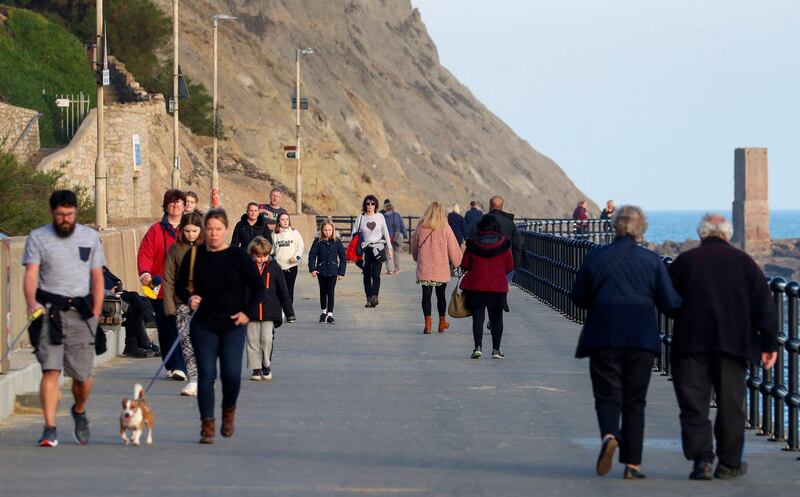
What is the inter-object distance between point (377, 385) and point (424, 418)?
2.56 meters

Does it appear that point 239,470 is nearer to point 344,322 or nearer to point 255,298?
point 255,298

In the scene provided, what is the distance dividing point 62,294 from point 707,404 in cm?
411

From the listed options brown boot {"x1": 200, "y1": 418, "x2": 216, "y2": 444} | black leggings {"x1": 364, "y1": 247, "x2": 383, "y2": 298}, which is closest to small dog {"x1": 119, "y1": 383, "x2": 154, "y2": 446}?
brown boot {"x1": 200, "y1": 418, "x2": 216, "y2": 444}

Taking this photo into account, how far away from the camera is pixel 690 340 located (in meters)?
9.69

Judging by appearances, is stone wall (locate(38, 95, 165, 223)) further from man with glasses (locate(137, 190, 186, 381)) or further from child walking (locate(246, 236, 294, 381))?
man with glasses (locate(137, 190, 186, 381))

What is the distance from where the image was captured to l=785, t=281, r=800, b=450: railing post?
1084 centimetres

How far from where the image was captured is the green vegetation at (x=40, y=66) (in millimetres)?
52844

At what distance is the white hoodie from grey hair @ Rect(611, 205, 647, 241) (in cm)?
1086

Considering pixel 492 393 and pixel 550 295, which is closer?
pixel 492 393

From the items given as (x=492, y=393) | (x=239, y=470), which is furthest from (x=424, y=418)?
(x=239, y=470)

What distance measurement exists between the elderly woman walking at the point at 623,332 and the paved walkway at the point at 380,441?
31cm

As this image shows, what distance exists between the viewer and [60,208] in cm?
1025

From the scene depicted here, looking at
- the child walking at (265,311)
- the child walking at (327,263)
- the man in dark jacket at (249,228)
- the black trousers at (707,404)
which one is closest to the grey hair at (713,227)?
the black trousers at (707,404)

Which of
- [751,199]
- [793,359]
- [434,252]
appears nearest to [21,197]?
[434,252]
